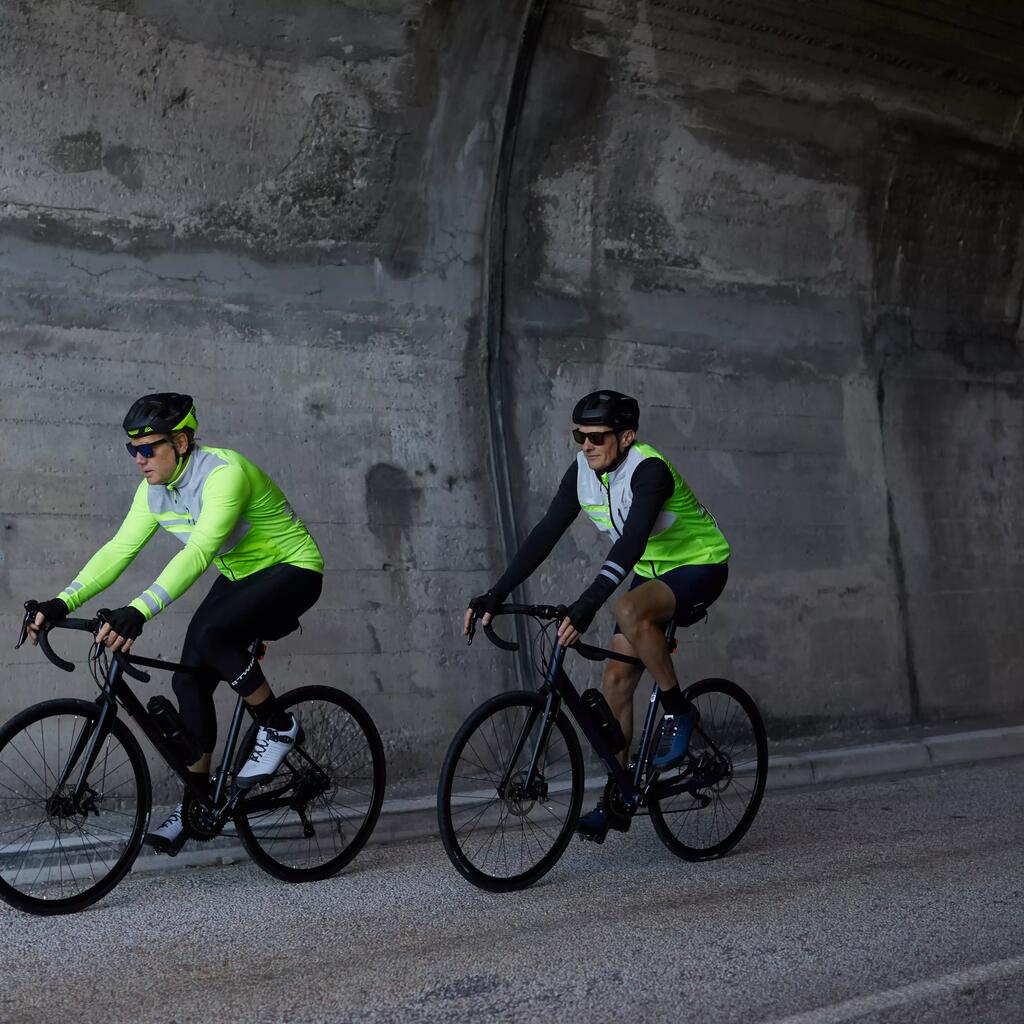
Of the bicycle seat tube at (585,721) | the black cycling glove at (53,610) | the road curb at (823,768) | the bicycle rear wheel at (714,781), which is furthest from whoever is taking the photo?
the road curb at (823,768)

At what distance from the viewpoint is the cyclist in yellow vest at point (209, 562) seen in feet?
18.8

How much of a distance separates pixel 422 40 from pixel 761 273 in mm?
3409

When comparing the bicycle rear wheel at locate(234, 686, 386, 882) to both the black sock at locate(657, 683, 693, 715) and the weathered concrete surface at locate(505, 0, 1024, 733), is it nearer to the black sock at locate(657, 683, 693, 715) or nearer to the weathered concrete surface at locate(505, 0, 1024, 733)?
the black sock at locate(657, 683, 693, 715)

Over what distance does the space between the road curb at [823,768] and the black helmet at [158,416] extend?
81.5 inches

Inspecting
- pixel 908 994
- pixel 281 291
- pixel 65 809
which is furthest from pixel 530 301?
pixel 908 994

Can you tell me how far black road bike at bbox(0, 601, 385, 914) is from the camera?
5.33 metres

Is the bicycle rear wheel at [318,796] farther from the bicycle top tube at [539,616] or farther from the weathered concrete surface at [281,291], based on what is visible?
the weathered concrete surface at [281,291]

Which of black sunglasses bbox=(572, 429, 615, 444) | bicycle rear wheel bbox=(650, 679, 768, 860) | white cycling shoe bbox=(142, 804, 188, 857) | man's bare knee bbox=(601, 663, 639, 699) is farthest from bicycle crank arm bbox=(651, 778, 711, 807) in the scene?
white cycling shoe bbox=(142, 804, 188, 857)

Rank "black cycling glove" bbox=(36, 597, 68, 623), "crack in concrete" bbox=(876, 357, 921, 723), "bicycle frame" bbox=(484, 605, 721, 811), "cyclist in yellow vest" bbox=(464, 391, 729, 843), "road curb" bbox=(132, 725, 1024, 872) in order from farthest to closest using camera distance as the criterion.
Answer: "crack in concrete" bbox=(876, 357, 921, 723) → "road curb" bbox=(132, 725, 1024, 872) → "cyclist in yellow vest" bbox=(464, 391, 729, 843) → "bicycle frame" bbox=(484, 605, 721, 811) → "black cycling glove" bbox=(36, 597, 68, 623)

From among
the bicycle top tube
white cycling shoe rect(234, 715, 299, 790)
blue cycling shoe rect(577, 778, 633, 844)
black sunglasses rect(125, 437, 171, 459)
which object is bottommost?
blue cycling shoe rect(577, 778, 633, 844)

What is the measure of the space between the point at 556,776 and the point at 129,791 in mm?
A: 1783

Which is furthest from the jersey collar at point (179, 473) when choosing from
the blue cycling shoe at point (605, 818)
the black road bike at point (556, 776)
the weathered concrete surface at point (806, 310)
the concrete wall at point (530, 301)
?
the weathered concrete surface at point (806, 310)

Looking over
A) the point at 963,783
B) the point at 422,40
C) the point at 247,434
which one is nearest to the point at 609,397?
the point at 247,434

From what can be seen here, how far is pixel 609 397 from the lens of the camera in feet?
20.3
